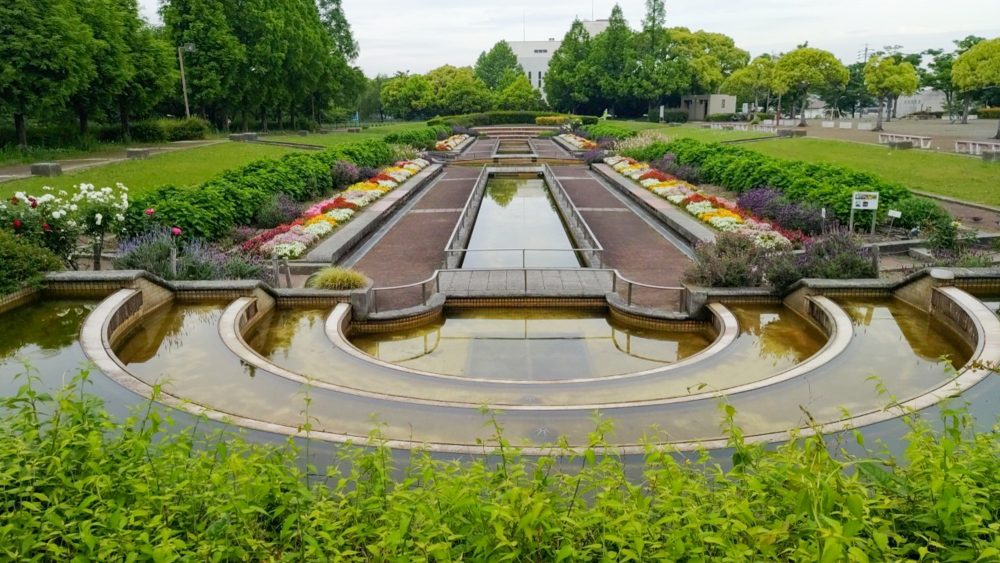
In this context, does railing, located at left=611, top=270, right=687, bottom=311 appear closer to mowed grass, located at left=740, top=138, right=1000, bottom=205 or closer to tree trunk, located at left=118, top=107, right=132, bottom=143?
mowed grass, located at left=740, top=138, right=1000, bottom=205

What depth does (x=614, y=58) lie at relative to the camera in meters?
70.2

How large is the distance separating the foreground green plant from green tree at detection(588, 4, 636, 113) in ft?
227

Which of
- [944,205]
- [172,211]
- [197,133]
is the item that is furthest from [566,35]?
[172,211]

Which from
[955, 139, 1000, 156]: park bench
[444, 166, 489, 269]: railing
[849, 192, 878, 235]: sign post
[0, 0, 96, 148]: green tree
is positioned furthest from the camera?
[955, 139, 1000, 156]: park bench

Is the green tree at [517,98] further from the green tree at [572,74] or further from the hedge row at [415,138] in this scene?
the hedge row at [415,138]

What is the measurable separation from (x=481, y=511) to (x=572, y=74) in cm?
7389

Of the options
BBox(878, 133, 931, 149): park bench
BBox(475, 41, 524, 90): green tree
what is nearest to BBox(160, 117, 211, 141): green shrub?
BBox(878, 133, 931, 149): park bench

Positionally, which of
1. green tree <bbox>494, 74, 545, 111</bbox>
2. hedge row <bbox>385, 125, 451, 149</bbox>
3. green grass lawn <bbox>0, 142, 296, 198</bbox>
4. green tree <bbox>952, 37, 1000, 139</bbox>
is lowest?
green grass lawn <bbox>0, 142, 296, 198</bbox>

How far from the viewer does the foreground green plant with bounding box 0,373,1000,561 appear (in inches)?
112

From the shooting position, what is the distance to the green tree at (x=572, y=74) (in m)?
71.8

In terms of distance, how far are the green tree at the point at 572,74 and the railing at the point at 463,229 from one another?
50.0 metres

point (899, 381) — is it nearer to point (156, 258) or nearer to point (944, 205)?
point (156, 258)

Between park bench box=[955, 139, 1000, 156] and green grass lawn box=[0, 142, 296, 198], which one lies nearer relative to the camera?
green grass lawn box=[0, 142, 296, 198]

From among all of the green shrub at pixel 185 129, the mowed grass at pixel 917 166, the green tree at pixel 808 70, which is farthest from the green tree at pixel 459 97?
the mowed grass at pixel 917 166
